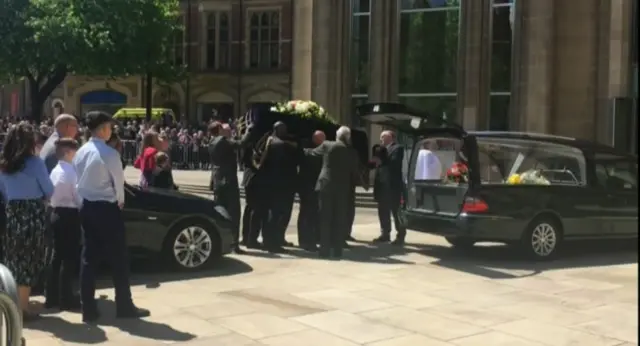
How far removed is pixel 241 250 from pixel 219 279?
211 cm

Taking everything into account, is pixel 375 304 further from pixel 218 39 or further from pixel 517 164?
pixel 218 39

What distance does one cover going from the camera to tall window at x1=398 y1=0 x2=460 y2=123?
2070 centimetres

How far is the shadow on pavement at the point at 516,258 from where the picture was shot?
9.97 m

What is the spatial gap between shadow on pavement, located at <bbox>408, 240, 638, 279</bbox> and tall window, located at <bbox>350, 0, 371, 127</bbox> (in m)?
10.4

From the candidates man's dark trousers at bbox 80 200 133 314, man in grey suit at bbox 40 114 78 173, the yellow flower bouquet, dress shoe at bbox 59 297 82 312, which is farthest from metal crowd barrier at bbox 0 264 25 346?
the yellow flower bouquet

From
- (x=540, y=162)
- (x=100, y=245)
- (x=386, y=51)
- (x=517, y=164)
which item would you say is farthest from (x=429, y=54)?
(x=100, y=245)

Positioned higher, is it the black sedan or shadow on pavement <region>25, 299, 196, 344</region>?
the black sedan

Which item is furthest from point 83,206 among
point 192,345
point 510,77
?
point 510,77

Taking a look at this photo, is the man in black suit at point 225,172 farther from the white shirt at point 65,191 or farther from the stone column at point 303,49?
the stone column at point 303,49

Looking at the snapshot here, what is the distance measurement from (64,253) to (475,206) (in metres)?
5.18

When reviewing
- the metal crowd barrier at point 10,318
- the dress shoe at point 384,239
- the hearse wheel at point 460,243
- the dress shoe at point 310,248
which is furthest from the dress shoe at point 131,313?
the hearse wheel at point 460,243

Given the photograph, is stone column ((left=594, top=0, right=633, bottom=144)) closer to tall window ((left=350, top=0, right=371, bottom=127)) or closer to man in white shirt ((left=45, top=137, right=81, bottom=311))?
tall window ((left=350, top=0, right=371, bottom=127))

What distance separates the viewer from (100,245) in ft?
22.7

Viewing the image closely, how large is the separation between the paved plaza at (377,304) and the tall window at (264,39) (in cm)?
3556
